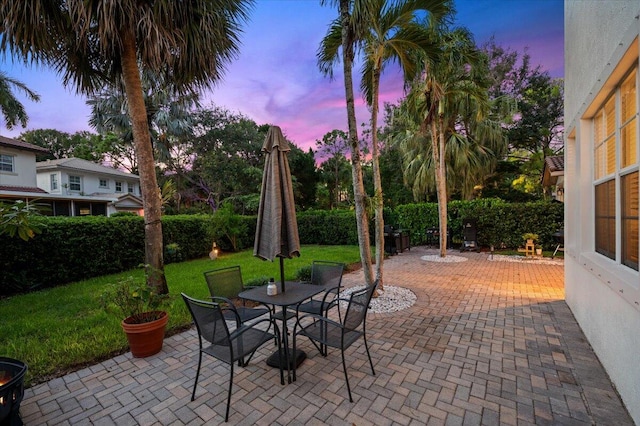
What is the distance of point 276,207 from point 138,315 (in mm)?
2325

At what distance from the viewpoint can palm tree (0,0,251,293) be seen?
12.6ft

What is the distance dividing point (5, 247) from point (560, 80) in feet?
89.1

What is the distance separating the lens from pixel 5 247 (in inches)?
222

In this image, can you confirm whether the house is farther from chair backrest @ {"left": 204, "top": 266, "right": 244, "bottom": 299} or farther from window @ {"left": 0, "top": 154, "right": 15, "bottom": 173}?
chair backrest @ {"left": 204, "top": 266, "right": 244, "bottom": 299}

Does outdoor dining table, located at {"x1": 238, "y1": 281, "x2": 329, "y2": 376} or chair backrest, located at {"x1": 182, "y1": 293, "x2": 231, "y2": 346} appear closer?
chair backrest, located at {"x1": 182, "y1": 293, "x2": 231, "y2": 346}

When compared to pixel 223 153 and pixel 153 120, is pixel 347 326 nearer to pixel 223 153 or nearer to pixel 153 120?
pixel 153 120

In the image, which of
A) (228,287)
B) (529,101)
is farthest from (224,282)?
(529,101)

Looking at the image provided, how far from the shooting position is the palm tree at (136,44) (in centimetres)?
384

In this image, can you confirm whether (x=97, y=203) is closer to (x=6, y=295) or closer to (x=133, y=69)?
(x=6, y=295)

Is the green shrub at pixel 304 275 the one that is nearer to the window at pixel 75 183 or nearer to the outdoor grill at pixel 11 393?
the outdoor grill at pixel 11 393

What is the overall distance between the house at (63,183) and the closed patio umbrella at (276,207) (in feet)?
40.9

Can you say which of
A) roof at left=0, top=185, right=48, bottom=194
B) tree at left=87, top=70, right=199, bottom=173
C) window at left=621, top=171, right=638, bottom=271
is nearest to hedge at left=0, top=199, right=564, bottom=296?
tree at left=87, top=70, right=199, bottom=173

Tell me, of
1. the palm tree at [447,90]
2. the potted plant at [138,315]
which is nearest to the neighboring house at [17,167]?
the potted plant at [138,315]

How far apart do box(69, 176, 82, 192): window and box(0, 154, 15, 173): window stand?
4.15 metres
